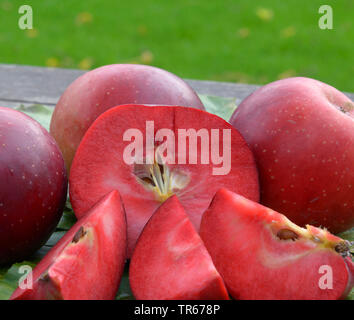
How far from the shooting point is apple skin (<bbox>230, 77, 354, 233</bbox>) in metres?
0.93

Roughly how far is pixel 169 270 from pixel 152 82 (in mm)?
419

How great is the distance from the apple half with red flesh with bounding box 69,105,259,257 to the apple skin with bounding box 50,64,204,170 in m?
0.15

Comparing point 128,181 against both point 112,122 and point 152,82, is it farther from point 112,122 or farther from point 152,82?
point 152,82

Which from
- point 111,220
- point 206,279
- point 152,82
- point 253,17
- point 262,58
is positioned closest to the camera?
point 206,279

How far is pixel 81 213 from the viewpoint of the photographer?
895mm

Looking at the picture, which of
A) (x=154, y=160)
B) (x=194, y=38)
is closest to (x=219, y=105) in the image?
(x=154, y=160)

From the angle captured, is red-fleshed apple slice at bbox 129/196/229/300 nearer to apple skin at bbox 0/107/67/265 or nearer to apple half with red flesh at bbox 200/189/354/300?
apple half with red flesh at bbox 200/189/354/300

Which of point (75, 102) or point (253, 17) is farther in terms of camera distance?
point (253, 17)

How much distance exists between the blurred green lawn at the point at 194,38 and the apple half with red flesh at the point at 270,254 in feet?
5.40

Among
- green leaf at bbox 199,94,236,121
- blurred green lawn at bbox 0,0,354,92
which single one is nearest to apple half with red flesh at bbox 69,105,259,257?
green leaf at bbox 199,94,236,121

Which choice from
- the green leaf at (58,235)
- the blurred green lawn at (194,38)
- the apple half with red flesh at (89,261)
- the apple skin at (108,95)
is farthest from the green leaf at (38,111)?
the blurred green lawn at (194,38)

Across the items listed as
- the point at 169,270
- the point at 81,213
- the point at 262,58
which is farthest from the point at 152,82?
the point at 262,58

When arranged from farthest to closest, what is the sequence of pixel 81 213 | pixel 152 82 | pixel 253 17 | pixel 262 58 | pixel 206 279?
1. pixel 253 17
2. pixel 262 58
3. pixel 152 82
4. pixel 81 213
5. pixel 206 279

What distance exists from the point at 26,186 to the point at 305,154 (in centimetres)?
44
